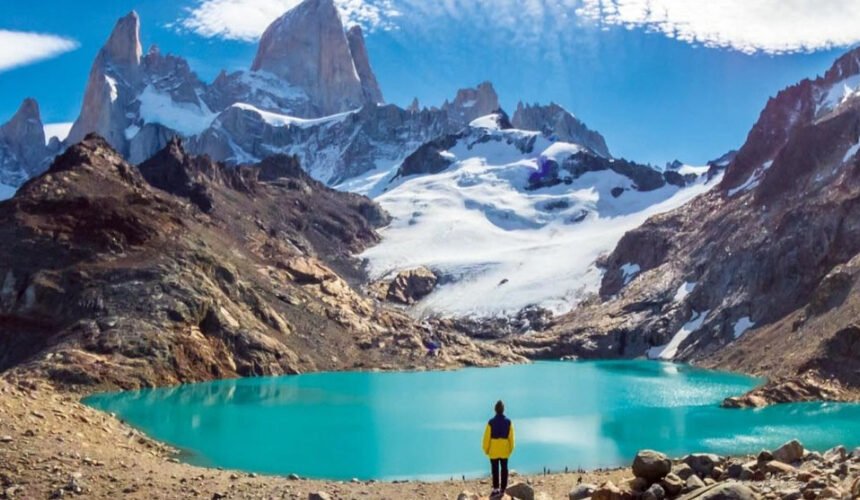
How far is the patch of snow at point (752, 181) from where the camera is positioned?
134475mm

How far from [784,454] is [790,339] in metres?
60.4

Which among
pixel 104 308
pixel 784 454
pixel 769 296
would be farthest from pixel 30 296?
pixel 769 296

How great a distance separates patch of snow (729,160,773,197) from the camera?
13448 centimetres

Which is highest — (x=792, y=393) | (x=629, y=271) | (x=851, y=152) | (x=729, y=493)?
(x=851, y=152)

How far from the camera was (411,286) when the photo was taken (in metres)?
146

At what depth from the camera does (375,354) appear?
303ft

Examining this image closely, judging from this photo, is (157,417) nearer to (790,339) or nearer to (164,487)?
(164,487)

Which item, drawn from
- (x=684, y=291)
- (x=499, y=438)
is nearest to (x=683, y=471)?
(x=499, y=438)

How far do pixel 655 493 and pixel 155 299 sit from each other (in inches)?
2491

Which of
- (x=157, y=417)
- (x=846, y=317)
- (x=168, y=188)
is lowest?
(x=157, y=417)

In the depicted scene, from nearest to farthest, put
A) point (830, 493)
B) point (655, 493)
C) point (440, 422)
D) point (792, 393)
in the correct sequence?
point (830, 493), point (655, 493), point (440, 422), point (792, 393)

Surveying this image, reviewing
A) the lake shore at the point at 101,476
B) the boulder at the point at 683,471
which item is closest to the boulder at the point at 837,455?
the boulder at the point at 683,471

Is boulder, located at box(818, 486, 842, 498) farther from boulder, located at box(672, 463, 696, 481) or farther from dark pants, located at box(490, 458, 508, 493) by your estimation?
dark pants, located at box(490, 458, 508, 493)

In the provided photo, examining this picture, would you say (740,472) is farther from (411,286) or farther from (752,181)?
(411,286)
